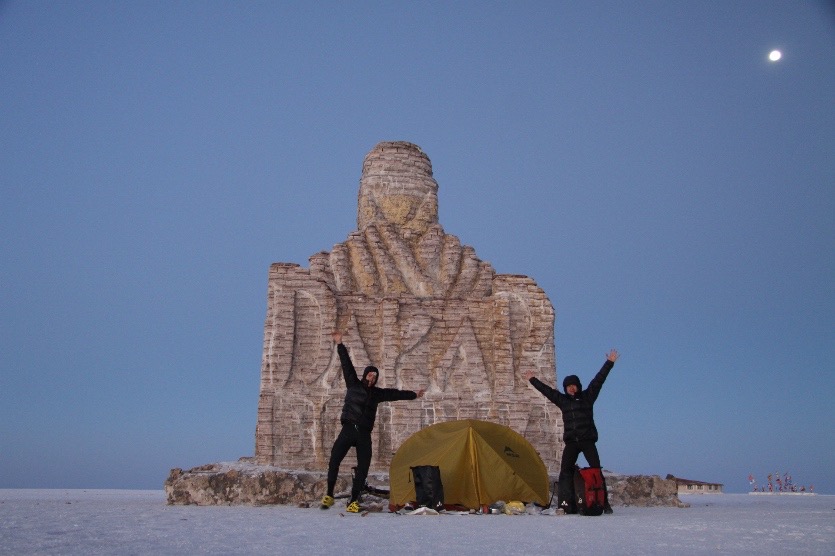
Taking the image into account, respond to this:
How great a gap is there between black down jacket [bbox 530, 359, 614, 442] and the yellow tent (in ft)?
3.98

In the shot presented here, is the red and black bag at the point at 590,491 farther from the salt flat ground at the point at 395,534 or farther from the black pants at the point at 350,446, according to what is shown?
the black pants at the point at 350,446

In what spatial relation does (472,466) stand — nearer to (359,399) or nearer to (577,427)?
(577,427)

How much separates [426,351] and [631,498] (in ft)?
21.3

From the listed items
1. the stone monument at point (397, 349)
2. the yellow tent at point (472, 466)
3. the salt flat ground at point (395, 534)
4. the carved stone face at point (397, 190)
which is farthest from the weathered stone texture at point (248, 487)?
the carved stone face at point (397, 190)

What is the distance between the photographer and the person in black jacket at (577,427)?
37.0ft

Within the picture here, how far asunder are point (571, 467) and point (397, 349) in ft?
26.7

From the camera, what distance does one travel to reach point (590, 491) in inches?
423

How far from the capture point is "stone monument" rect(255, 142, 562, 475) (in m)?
18.2

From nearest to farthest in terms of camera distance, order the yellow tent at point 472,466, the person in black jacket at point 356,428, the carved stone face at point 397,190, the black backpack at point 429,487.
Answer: the black backpack at point 429,487
the person in black jacket at point 356,428
the yellow tent at point 472,466
the carved stone face at point 397,190

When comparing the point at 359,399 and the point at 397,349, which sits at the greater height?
the point at 397,349

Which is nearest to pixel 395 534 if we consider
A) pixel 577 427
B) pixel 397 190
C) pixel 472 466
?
pixel 472 466

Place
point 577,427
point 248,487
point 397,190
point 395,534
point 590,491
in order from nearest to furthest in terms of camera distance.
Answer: point 395,534
point 590,491
point 577,427
point 248,487
point 397,190

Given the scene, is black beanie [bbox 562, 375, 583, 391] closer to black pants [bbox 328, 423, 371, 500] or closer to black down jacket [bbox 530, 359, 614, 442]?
black down jacket [bbox 530, 359, 614, 442]

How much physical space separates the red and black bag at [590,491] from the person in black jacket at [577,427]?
1.08ft
